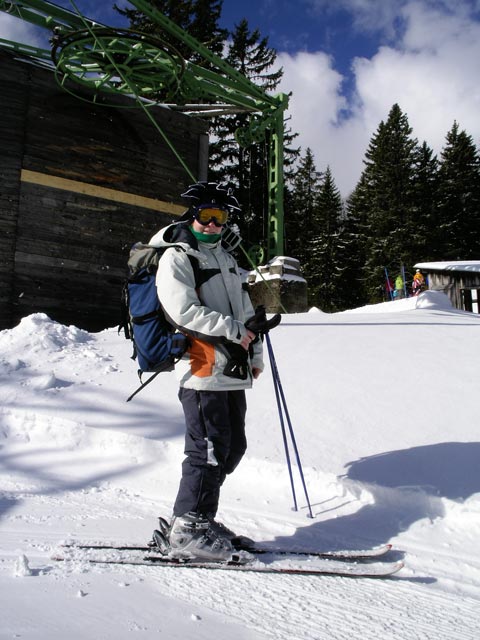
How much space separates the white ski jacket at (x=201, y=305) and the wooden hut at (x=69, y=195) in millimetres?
7976

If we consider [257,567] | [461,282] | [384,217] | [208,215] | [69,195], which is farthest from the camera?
[384,217]

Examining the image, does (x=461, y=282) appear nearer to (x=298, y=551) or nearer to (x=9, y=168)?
(x=9, y=168)

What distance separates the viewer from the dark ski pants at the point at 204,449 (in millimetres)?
2654

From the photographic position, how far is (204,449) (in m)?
2.66

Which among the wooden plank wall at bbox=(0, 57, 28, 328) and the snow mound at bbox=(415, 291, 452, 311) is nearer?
the wooden plank wall at bbox=(0, 57, 28, 328)

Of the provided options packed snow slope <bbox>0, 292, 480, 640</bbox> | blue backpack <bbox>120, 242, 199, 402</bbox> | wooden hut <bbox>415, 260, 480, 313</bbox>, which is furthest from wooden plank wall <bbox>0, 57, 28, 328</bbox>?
wooden hut <bbox>415, 260, 480, 313</bbox>

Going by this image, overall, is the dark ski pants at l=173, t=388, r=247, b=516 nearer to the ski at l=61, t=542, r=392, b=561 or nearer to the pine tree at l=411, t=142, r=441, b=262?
the ski at l=61, t=542, r=392, b=561

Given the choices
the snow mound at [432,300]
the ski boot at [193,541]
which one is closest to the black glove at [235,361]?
the ski boot at [193,541]

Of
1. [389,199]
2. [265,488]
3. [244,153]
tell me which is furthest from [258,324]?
[389,199]

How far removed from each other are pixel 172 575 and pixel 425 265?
2512 centimetres

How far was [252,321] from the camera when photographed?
8.96 ft

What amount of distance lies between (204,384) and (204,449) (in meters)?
0.35

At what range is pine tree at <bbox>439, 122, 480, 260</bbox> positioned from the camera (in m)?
35.6

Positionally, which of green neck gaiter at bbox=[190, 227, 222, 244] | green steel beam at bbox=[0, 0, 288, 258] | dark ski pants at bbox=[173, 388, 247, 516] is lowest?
dark ski pants at bbox=[173, 388, 247, 516]
